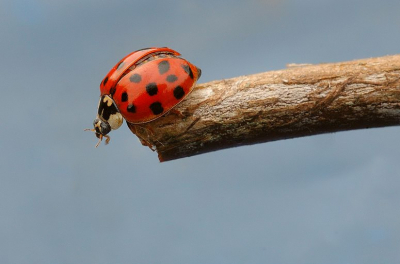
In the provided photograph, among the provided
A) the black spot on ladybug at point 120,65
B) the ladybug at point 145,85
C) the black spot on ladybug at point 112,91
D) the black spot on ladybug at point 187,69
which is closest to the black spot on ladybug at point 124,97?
the ladybug at point 145,85

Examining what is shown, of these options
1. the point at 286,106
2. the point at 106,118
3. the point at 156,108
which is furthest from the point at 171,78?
the point at 286,106

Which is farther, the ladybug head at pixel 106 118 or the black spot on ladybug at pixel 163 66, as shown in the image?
the ladybug head at pixel 106 118

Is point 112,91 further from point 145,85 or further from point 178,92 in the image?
point 178,92

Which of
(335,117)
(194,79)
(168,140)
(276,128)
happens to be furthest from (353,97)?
(168,140)

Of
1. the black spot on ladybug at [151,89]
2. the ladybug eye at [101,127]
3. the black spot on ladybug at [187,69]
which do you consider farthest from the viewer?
the ladybug eye at [101,127]

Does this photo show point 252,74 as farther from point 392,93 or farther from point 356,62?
point 392,93

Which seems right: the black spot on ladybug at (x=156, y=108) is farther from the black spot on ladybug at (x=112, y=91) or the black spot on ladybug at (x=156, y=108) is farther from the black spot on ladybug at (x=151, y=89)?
the black spot on ladybug at (x=112, y=91)
